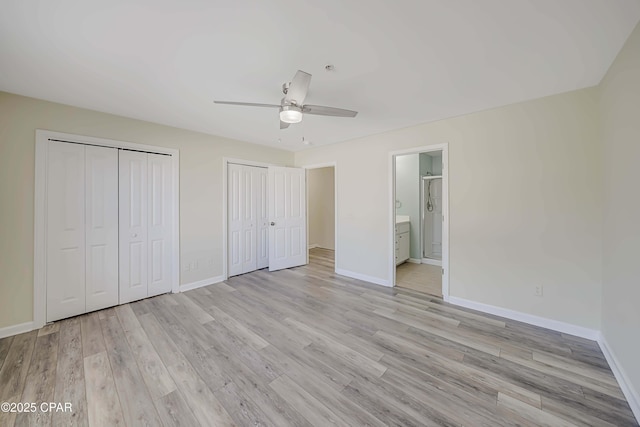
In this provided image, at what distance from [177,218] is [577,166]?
4.94 meters

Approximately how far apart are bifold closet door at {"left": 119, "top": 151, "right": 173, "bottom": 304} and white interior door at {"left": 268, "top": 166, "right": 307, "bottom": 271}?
67.4 inches

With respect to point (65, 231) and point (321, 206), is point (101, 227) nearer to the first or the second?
point (65, 231)

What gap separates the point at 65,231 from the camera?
8.87 feet

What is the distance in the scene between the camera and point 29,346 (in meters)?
2.21

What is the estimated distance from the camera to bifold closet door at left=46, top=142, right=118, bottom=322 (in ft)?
8.67

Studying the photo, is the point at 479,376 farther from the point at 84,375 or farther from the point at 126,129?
the point at 126,129

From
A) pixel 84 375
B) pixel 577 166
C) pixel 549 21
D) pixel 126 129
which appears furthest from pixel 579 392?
pixel 126 129

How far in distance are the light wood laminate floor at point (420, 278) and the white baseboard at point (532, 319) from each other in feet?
1.37

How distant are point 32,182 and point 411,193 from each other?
5.91 meters

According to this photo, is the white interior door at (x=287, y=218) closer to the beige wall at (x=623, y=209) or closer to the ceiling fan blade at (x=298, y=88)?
the ceiling fan blade at (x=298, y=88)

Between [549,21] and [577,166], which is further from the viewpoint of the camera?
[577,166]

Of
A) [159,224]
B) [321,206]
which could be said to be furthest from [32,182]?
[321,206]

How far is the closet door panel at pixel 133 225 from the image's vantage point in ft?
10.2

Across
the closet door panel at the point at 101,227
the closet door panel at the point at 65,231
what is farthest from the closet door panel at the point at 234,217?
the closet door panel at the point at 65,231
